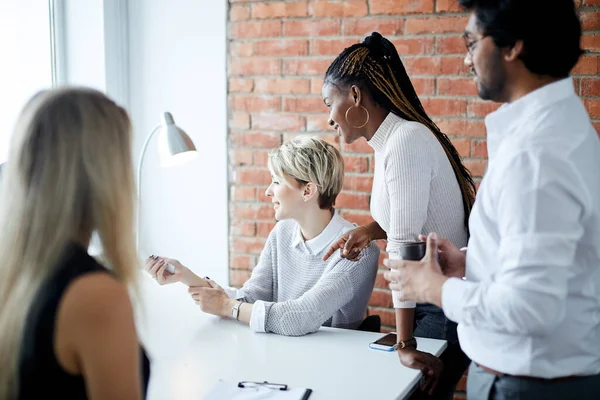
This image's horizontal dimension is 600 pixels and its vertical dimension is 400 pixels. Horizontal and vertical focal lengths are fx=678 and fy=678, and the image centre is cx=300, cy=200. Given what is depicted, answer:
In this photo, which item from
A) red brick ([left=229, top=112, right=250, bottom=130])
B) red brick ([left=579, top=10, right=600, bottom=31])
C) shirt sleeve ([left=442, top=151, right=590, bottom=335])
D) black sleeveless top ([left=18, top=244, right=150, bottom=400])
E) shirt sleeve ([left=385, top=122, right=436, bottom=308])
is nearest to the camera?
black sleeveless top ([left=18, top=244, right=150, bottom=400])

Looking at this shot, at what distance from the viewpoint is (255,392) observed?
156 centimetres

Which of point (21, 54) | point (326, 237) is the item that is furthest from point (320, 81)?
point (21, 54)

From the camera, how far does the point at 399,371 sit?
1.70 meters

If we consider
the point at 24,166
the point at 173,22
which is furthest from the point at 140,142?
the point at 24,166

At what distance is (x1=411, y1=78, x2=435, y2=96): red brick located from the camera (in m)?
2.67

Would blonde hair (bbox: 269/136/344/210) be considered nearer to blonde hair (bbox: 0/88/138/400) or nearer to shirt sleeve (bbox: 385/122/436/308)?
shirt sleeve (bbox: 385/122/436/308)

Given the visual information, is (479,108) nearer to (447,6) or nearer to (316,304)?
(447,6)

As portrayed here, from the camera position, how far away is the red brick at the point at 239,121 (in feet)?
9.93

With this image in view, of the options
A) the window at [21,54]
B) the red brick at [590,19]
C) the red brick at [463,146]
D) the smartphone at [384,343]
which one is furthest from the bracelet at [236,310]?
the red brick at [590,19]

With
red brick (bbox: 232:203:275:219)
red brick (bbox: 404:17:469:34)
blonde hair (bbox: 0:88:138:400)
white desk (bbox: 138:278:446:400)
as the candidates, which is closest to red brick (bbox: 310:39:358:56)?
red brick (bbox: 404:17:469:34)

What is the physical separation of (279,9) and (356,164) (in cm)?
74

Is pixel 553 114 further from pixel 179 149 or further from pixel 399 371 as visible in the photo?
pixel 179 149

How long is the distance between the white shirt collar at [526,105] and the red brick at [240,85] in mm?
1853

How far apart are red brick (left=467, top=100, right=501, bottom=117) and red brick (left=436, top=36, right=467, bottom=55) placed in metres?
0.20
